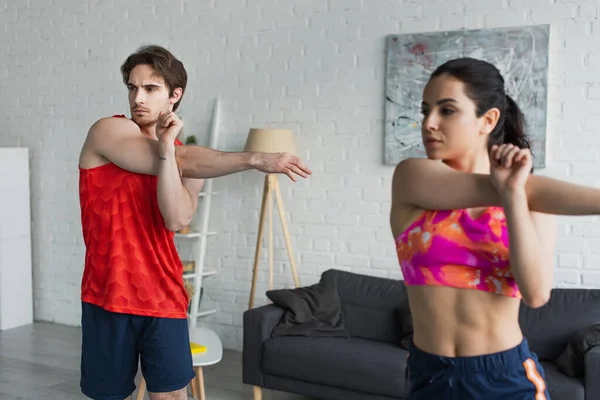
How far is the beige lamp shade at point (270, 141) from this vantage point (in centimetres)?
461

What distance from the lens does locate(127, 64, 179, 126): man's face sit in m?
2.58

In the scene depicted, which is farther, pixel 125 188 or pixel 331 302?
pixel 331 302

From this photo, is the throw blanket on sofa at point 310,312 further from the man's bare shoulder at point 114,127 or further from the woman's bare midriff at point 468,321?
the woman's bare midriff at point 468,321

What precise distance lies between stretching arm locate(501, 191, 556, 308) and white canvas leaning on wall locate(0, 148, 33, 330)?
5202 mm

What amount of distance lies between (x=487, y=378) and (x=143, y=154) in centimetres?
135

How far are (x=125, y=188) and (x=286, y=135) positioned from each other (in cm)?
222

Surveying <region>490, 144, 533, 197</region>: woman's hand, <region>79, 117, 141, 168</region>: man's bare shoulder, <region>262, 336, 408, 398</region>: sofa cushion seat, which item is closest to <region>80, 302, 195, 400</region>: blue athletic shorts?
<region>79, 117, 141, 168</region>: man's bare shoulder

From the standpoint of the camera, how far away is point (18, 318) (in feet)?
20.0

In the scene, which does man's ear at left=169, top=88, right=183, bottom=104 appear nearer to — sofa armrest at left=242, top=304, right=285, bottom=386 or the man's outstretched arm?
the man's outstretched arm

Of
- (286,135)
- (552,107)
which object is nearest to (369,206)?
(286,135)

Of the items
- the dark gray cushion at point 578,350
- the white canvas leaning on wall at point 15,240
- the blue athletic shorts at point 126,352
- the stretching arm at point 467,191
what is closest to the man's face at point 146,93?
the blue athletic shorts at point 126,352

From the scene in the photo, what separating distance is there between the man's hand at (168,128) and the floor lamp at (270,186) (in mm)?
2143

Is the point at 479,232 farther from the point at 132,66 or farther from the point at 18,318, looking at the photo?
the point at 18,318

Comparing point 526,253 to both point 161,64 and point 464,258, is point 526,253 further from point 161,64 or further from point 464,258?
point 161,64
